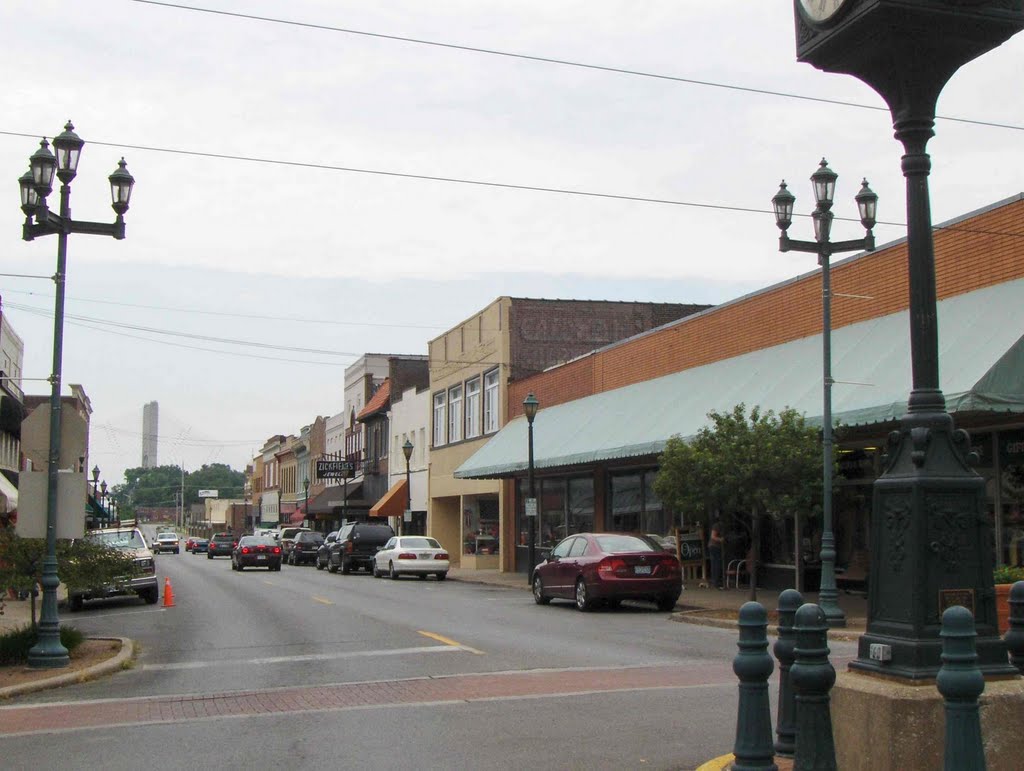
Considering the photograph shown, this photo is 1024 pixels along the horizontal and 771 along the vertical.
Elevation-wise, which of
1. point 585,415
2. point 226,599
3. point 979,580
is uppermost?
point 585,415

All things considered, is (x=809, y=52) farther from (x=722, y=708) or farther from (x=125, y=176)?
(x=125, y=176)

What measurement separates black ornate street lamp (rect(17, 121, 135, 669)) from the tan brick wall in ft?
41.6

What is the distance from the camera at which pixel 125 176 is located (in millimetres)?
14398

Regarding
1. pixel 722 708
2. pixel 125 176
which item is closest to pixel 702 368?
pixel 125 176

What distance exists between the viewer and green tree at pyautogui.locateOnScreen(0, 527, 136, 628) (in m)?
14.4

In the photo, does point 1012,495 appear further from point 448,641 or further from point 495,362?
point 495,362

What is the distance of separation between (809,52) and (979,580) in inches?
122

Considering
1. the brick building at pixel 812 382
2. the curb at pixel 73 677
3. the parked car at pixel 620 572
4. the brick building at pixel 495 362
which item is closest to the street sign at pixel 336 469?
the brick building at pixel 495 362

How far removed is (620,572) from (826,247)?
710 cm

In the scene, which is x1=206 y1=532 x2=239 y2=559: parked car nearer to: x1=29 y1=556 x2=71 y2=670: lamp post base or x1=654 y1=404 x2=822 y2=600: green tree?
x1=654 y1=404 x2=822 y2=600: green tree

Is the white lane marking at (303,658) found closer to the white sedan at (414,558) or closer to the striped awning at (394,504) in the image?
the white sedan at (414,558)

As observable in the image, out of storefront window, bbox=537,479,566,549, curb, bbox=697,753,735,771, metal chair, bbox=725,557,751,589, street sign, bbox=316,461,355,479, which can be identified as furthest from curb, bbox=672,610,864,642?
street sign, bbox=316,461,355,479

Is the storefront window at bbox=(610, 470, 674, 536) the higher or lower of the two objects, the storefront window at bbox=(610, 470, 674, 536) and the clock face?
the lower

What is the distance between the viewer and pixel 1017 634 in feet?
20.8
